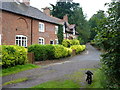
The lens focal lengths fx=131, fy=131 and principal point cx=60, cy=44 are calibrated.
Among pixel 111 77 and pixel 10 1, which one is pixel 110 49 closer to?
pixel 111 77

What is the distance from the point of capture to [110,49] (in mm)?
4270

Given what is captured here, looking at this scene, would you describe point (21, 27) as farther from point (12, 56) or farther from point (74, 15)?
point (74, 15)

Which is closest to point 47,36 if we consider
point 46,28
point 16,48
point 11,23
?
point 46,28

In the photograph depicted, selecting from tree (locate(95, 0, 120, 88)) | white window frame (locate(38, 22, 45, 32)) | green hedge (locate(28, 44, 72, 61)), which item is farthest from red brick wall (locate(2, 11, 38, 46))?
tree (locate(95, 0, 120, 88))

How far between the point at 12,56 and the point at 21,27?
10.8m

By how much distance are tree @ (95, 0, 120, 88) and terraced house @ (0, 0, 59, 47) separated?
50.6ft

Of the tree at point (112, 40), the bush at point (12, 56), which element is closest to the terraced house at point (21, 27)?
the bush at point (12, 56)

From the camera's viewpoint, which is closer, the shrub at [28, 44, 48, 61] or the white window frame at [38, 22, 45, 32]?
the shrub at [28, 44, 48, 61]

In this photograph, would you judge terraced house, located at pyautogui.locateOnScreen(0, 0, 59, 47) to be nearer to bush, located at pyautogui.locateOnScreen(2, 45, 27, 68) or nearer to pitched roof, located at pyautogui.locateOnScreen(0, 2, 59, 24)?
pitched roof, located at pyautogui.locateOnScreen(0, 2, 59, 24)

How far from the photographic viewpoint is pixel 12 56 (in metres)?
10.0

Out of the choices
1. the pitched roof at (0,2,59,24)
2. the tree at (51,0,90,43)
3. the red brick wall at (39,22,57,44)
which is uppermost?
the tree at (51,0,90,43)

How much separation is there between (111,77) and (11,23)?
16809mm

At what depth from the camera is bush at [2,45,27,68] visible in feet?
31.0

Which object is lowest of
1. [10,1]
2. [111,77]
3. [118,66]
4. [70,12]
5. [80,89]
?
[80,89]
